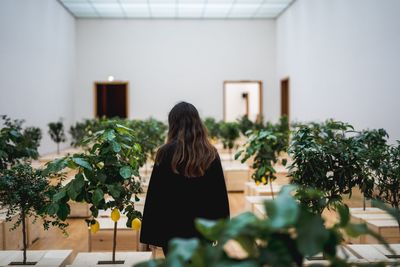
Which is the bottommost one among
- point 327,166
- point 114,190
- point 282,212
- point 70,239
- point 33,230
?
point 70,239

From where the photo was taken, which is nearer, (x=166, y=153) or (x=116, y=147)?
(x=166, y=153)

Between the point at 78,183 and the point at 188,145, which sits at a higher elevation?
the point at 188,145

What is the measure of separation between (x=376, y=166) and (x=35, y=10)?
34.9ft

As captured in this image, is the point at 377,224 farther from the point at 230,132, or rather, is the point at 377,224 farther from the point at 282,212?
the point at 230,132

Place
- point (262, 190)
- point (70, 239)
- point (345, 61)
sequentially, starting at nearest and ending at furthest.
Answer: point (70, 239) < point (262, 190) < point (345, 61)

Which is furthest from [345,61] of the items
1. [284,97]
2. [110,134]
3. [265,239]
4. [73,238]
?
[265,239]

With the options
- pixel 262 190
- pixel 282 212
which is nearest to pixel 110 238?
pixel 262 190

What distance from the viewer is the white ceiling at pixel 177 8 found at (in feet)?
51.2

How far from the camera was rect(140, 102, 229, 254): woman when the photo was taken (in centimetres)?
305

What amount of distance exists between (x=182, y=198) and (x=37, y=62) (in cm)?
1081

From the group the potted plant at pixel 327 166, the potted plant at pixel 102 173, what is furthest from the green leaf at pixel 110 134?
the potted plant at pixel 327 166

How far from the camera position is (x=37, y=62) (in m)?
13.0

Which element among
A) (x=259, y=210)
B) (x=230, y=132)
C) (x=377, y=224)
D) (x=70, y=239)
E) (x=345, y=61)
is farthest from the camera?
(x=230, y=132)

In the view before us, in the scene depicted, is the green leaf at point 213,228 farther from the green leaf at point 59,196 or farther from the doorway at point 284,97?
the doorway at point 284,97
